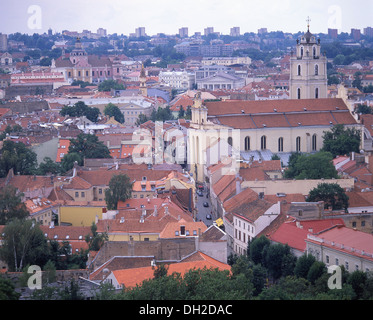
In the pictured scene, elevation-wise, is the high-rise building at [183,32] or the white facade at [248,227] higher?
the high-rise building at [183,32]

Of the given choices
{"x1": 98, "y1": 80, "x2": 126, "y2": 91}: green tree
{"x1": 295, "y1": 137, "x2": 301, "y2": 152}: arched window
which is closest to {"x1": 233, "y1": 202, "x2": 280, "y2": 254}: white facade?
{"x1": 295, "y1": 137, "x2": 301, "y2": 152}: arched window

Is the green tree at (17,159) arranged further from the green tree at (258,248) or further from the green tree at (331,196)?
the green tree at (258,248)

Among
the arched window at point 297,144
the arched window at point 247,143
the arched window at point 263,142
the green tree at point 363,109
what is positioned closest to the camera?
the arched window at point 247,143

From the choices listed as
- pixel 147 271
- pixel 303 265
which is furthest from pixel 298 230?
pixel 147 271

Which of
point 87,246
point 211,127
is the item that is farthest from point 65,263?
point 211,127

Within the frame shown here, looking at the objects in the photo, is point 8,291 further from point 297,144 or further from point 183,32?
point 183,32

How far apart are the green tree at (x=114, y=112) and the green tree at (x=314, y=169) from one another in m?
21.7

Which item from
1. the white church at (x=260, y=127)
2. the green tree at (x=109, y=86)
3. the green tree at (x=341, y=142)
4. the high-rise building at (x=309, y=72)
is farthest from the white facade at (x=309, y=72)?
the green tree at (x=109, y=86)

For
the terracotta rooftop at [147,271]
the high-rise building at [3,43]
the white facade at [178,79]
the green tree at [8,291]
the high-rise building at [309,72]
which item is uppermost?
the high-rise building at [3,43]

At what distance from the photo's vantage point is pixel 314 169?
23078 mm

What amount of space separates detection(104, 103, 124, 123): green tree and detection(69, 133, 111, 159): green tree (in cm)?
1487

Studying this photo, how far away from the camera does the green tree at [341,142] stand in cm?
2825

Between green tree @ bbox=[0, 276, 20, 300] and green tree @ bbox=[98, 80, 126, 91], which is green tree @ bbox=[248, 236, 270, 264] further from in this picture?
green tree @ bbox=[98, 80, 126, 91]

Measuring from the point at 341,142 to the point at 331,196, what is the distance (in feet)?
30.7
